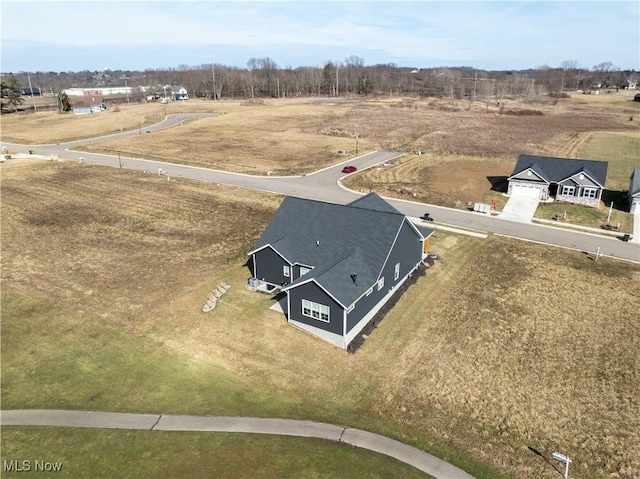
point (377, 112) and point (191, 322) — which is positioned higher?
point (377, 112)

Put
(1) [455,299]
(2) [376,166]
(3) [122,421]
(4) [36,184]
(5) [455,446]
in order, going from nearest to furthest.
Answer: (5) [455,446], (3) [122,421], (1) [455,299], (4) [36,184], (2) [376,166]

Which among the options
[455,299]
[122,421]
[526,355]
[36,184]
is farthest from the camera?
[36,184]

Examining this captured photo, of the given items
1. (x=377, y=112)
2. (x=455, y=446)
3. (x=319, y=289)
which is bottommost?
(x=455, y=446)

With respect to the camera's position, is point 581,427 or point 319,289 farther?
point 319,289

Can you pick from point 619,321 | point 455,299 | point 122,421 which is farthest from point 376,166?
point 122,421

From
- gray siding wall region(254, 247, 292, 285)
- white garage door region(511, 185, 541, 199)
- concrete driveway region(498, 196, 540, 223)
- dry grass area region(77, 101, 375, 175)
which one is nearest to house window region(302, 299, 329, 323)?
gray siding wall region(254, 247, 292, 285)

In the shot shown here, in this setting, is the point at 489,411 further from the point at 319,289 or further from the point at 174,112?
the point at 174,112

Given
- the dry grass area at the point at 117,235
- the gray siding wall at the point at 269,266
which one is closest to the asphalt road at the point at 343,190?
Answer: the dry grass area at the point at 117,235
